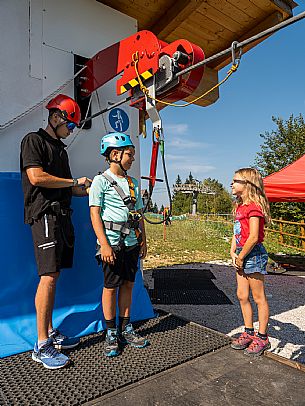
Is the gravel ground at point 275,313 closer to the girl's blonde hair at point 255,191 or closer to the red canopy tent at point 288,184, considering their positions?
the girl's blonde hair at point 255,191

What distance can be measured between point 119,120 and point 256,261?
228cm

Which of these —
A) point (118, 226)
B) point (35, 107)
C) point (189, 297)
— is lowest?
point (189, 297)

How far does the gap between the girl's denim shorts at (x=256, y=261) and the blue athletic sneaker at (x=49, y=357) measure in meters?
1.74

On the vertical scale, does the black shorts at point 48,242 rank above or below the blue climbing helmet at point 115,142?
below

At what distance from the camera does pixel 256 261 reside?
3104mm

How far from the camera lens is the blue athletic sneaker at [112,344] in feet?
9.23

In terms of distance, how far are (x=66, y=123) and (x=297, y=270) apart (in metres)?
7.33

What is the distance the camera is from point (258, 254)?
3.13 meters

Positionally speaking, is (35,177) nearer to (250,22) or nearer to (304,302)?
(250,22)

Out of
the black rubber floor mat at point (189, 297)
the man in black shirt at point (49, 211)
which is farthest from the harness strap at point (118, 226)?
the black rubber floor mat at point (189, 297)

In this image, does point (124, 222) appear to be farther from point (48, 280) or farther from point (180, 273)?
point (180, 273)

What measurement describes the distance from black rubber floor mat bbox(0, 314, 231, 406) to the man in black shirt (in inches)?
5.2

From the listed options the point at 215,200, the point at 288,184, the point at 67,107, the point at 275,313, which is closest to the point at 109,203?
the point at 67,107

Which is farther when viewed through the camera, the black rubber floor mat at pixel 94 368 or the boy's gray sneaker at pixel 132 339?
the boy's gray sneaker at pixel 132 339
